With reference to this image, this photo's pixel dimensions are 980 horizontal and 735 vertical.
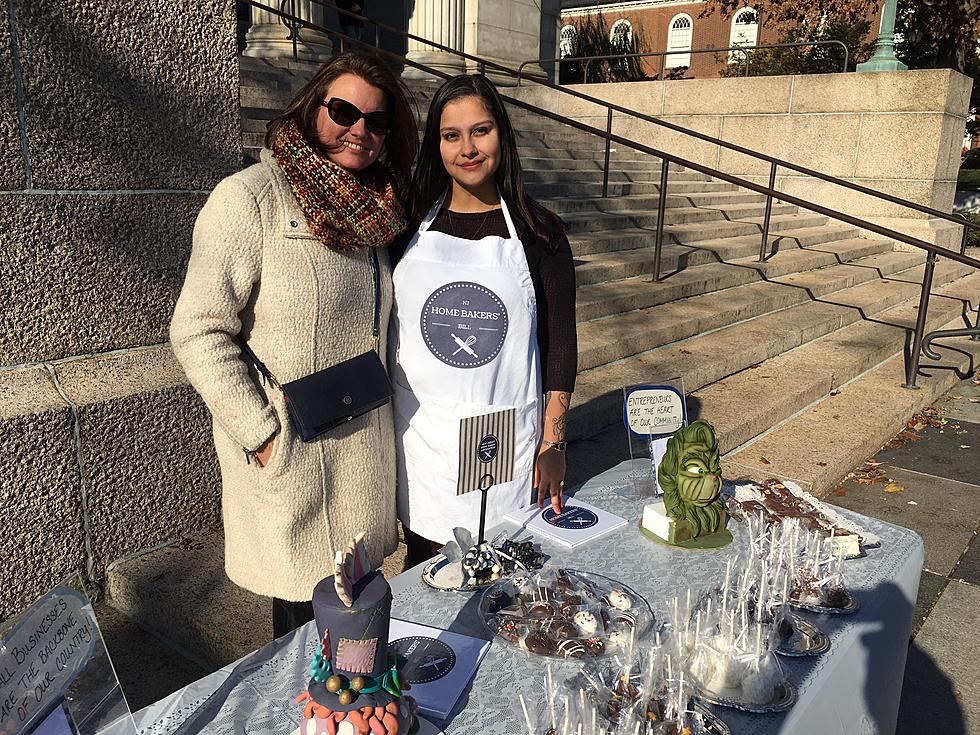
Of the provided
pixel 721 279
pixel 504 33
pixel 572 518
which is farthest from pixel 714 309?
pixel 504 33

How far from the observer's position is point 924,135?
10734mm

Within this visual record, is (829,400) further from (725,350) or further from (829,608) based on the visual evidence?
(829,608)

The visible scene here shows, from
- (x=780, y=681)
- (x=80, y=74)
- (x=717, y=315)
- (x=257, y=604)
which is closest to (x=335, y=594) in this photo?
(x=780, y=681)

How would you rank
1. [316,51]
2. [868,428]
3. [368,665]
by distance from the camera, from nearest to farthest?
[368,665] → [868,428] → [316,51]

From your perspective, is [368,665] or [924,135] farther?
[924,135]

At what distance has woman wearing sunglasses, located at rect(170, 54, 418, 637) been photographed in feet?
6.32

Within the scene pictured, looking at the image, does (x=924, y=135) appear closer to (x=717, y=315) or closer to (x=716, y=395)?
(x=717, y=315)

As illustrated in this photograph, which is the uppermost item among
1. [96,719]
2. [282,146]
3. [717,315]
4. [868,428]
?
[282,146]

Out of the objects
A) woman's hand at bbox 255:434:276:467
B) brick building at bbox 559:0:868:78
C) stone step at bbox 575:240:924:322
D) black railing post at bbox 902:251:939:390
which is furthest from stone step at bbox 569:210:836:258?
brick building at bbox 559:0:868:78

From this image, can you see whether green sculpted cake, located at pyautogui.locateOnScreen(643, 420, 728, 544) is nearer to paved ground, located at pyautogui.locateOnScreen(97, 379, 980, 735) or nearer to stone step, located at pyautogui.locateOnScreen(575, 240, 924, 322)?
paved ground, located at pyautogui.locateOnScreen(97, 379, 980, 735)

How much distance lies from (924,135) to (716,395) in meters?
7.81

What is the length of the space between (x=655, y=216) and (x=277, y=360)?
24.3 feet

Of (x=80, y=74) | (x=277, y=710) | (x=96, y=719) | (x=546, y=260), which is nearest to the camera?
(x=96, y=719)

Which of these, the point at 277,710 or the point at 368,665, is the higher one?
the point at 368,665
